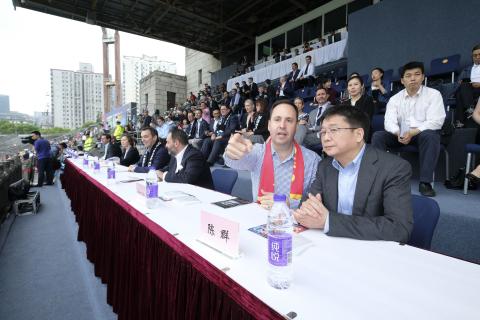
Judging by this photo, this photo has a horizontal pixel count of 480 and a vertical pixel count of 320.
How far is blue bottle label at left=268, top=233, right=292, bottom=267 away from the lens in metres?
0.63

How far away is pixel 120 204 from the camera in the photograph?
1570mm

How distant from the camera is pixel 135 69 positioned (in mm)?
40375

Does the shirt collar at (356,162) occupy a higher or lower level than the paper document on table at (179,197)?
higher

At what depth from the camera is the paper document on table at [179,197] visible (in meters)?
1.46

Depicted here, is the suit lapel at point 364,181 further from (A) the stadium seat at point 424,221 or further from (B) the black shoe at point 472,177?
(B) the black shoe at point 472,177

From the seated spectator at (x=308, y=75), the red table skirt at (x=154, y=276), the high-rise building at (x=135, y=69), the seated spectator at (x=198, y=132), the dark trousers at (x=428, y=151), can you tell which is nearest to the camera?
the red table skirt at (x=154, y=276)

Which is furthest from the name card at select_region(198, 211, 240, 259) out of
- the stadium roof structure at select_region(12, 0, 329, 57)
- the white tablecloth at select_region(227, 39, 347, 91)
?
the stadium roof structure at select_region(12, 0, 329, 57)

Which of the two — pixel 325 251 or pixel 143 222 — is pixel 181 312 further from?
pixel 325 251

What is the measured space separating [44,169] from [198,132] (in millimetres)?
4483

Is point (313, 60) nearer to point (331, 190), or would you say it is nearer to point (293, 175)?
point (293, 175)

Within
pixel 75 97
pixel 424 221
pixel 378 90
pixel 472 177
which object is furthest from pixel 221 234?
pixel 75 97

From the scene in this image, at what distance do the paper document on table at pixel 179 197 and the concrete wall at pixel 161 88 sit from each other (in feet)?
55.0

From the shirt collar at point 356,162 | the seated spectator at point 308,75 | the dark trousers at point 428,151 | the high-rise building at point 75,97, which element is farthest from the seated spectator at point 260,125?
the high-rise building at point 75,97

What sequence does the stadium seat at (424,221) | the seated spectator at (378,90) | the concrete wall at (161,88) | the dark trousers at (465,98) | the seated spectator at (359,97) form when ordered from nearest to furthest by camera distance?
the stadium seat at (424,221), the dark trousers at (465,98), the seated spectator at (359,97), the seated spectator at (378,90), the concrete wall at (161,88)
